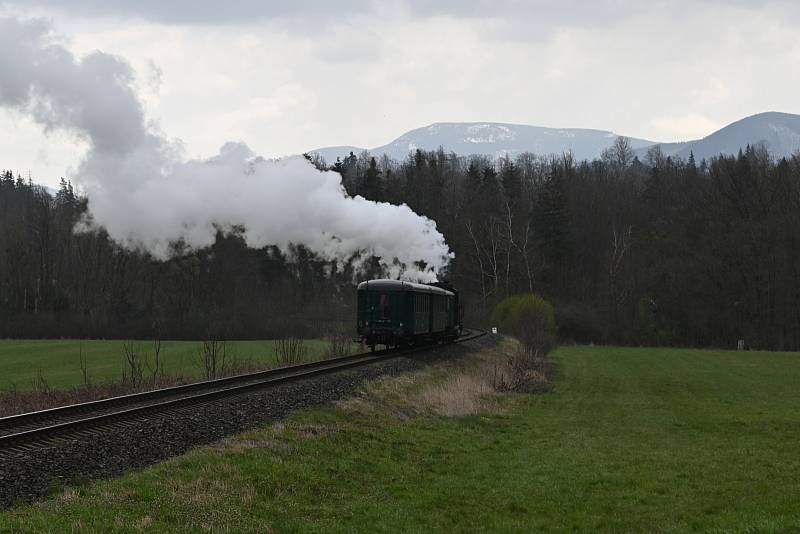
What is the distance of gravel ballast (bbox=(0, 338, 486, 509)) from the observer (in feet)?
37.4

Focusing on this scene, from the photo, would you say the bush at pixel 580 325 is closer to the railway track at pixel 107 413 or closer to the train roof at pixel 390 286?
the train roof at pixel 390 286

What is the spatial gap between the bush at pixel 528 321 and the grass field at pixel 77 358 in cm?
1312

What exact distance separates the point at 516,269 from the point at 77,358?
161 feet

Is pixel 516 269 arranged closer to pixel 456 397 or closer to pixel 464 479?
pixel 456 397

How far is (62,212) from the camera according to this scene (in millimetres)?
107375

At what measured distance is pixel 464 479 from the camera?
14664 mm

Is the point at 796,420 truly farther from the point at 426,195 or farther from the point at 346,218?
the point at 426,195

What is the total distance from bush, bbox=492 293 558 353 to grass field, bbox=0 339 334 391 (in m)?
13.1

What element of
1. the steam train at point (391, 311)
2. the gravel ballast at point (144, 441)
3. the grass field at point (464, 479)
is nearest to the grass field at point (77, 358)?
the steam train at point (391, 311)

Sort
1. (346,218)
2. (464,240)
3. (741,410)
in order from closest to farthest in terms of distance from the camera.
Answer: (741,410), (346,218), (464,240)

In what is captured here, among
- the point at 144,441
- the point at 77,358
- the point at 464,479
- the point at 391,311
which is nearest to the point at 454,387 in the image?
the point at 391,311

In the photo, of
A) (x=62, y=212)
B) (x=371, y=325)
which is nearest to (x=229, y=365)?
(x=371, y=325)

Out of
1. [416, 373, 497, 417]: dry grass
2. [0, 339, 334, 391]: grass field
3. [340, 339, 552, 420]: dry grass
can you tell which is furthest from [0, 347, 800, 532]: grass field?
[0, 339, 334, 391]: grass field

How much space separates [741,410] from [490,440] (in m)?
11.9
